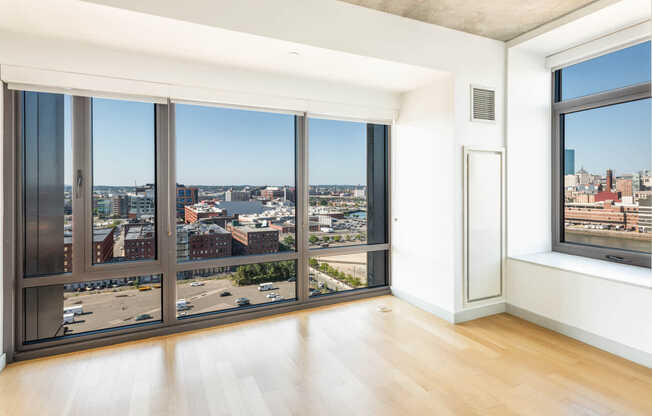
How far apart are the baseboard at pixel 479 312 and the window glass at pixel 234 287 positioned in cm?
165

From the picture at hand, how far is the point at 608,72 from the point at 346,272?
10.4 feet

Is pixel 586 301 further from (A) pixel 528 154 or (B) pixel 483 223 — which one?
(A) pixel 528 154

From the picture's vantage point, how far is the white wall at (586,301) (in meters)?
2.41

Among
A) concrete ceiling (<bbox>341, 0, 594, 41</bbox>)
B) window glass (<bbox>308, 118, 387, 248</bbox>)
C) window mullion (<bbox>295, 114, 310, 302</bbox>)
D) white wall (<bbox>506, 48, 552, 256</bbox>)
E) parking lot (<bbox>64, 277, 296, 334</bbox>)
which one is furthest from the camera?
window glass (<bbox>308, 118, 387, 248</bbox>)

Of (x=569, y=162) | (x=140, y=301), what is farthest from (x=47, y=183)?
(x=569, y=162)

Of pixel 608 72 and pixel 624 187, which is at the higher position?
pixel 608 72

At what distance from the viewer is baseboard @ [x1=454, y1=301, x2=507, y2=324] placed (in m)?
3.20

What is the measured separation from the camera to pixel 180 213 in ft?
10.0

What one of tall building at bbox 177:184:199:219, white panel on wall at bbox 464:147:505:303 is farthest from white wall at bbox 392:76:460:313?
tall building at bbox 177:184:199:219

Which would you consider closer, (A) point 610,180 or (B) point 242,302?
(A) point 610,180

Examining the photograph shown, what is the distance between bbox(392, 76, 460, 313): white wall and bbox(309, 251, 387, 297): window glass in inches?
7.7

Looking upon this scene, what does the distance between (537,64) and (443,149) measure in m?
1.40

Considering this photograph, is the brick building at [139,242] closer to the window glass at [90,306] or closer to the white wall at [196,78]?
the window glass at [90,306]

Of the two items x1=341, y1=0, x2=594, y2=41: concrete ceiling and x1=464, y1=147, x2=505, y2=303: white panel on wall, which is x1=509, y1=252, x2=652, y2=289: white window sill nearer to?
x1=464, y1=147, x2=505, y2=303: white panel on wall
